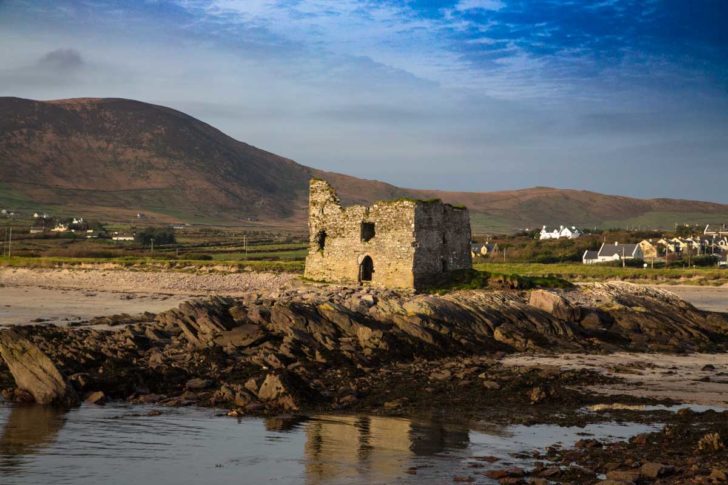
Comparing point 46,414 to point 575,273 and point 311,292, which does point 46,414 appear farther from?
point 575,273

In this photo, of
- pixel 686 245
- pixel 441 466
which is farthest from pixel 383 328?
pixel 686 245

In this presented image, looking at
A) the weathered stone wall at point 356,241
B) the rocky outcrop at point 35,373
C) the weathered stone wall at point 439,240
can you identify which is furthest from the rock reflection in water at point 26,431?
the weathered stone wall at point 439,240

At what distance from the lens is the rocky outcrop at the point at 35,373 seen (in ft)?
57.3

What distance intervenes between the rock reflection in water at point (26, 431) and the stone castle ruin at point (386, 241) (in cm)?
1565

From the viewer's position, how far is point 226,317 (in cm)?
2472

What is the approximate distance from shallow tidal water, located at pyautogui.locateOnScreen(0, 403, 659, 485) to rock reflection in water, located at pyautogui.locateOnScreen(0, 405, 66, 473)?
2cm

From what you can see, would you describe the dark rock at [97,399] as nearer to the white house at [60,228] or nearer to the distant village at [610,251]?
the distant village at [610,251]

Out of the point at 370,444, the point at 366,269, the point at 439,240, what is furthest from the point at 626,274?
the point at 370,444

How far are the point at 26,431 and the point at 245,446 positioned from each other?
363cm

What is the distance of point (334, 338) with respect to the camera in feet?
75.6

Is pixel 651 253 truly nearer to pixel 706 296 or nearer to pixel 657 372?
pixel 706 296

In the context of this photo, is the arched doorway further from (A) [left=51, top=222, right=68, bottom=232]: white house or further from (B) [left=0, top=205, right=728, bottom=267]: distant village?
(A) [left=51, top=222, right=68, bottom=232]: white house

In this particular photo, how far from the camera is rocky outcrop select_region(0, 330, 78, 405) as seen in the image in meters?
17.5

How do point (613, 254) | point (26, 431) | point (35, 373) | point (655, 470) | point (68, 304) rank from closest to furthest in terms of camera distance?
point (655, 470)
point (26, 431)
point (35, 373)
point (68, 304)
point (613, 254)
